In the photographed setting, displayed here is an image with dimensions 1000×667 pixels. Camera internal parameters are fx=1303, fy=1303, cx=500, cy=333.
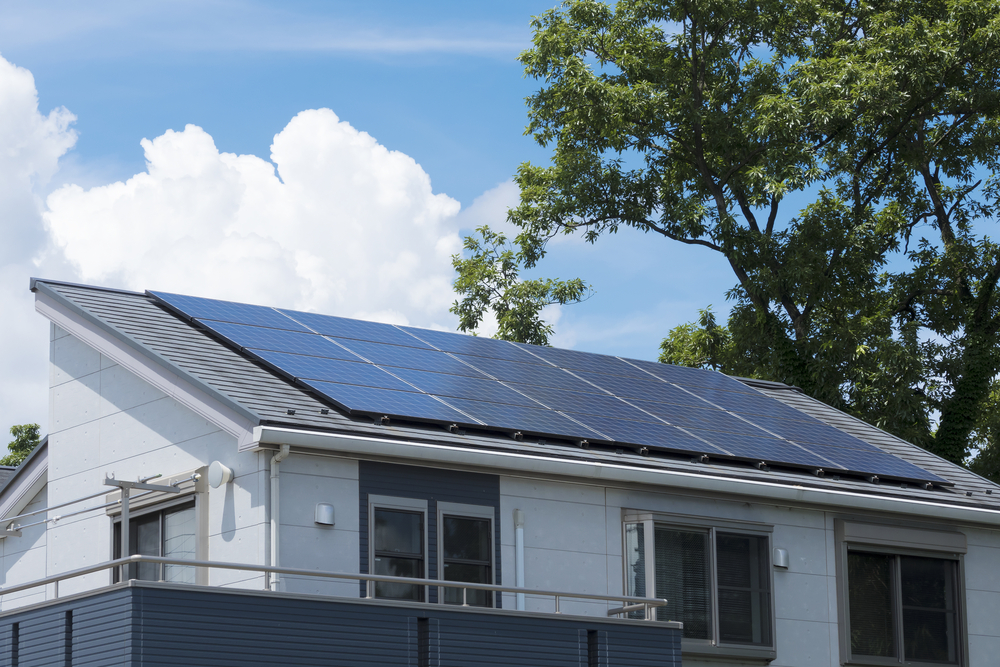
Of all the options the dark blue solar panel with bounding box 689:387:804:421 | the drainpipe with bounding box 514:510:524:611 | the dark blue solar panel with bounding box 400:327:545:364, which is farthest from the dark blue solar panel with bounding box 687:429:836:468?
the drainpipe with bounding box 514:510:524:611

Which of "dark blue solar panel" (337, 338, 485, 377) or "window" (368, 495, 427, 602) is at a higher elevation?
"dark blue solar panel" (337, 338, 485, 377)

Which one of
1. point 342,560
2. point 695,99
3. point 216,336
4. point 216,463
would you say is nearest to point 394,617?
point 342,560

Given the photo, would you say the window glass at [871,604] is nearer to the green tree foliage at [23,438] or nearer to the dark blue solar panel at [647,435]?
the dark blue solar panel at [647,435]

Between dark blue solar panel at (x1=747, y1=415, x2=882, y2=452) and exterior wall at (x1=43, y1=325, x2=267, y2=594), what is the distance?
9.14 meters

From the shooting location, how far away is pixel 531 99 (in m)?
37.9

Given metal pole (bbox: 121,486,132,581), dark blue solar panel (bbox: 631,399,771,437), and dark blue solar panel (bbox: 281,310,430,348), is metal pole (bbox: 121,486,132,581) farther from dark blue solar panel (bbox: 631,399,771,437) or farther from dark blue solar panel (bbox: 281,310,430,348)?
dark blue solar panel (bbox: 631,399,771,437)

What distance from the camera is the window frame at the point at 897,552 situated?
18.2m

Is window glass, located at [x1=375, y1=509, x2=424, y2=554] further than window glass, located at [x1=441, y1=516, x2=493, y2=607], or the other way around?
window glass, located at [x1=441, y1=516, x2=493, y2=607]

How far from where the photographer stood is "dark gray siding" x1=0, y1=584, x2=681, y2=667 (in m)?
11.8

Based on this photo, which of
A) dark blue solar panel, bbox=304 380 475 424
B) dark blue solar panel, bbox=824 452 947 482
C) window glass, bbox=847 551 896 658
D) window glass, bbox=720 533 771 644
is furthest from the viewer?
dark blue solar panel, bbox=824 452 947 482

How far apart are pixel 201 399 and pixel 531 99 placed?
81.4ft

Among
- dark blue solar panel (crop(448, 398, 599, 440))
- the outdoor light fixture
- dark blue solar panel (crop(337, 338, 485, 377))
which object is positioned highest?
dark blue solar panel (crop(337, 338, 485, 377))

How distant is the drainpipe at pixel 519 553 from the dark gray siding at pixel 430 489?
0.24 m

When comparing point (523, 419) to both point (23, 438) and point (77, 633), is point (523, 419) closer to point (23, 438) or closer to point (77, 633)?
point (77, 633)
